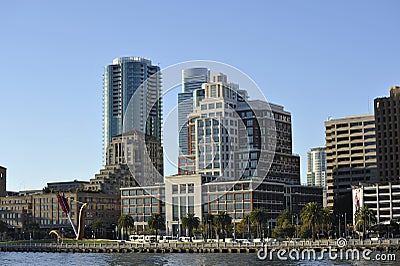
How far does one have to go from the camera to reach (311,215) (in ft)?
651

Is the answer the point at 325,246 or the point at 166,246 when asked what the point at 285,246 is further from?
the point at 166,246

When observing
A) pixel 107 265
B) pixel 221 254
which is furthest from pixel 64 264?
pixel 221 254

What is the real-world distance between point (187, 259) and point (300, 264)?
3027 centimetres

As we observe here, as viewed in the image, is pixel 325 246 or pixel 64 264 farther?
pixel 325 246

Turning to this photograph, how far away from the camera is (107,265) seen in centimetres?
14375

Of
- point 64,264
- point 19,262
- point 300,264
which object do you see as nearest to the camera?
point 300,264

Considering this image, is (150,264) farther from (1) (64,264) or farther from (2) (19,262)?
(2) (19,262)

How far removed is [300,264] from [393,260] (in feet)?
54.2

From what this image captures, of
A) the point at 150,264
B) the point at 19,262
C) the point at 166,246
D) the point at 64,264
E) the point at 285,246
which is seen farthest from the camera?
the point at 166,246

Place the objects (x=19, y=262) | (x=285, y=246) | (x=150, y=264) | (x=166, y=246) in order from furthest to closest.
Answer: (x=166, y=246)
(x=285, y=246)
(x=19, y=262)
(x=150, y=264)

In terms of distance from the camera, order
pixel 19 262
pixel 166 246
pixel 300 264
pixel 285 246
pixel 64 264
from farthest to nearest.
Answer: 1. pixel 166 246
2. pixel 285 246
3. pixel 19 262
4. pixel 64 264
5. pixel 300 264

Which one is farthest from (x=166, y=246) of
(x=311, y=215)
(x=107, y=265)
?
(x=107, y=265)

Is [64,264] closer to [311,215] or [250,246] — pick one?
[250,246]

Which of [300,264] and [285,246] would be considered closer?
[300,264]
